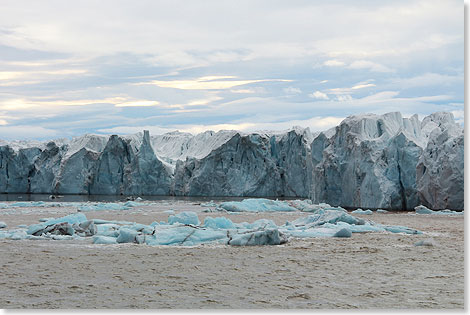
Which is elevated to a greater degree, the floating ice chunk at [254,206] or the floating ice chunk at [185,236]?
the floating ice chunk at [185,236]

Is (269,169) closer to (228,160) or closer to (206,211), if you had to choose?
(228,160)

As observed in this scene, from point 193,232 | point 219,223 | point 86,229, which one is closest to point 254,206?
point 219,223

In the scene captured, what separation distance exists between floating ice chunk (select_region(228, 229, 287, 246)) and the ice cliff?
14006 mm

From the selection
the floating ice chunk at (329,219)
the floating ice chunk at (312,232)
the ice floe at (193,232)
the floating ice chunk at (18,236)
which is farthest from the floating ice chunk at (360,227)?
the floating ice chunk at (18,236)

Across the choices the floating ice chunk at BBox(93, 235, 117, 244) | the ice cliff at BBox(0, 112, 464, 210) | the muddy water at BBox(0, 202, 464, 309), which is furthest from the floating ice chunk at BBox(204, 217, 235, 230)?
the ice cliff at BBox(0, 112, 464, 210)

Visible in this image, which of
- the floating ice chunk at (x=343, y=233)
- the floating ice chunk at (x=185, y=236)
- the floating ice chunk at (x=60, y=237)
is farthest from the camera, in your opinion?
the floating ice chunk at (x=343, y=233)

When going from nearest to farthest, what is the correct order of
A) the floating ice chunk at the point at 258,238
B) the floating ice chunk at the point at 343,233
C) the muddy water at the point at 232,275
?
the muddy water at the point at 232,275 < the floating ice chunk at the point at 258,238 < the floating ice chunk at the point at 343,233

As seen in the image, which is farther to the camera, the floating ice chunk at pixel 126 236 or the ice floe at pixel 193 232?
the floating ice chunk at pixel 126 236

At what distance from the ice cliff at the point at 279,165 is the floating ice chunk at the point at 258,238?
46.0 ft

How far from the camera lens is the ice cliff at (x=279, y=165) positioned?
2348cm

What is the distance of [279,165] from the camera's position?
155 feet

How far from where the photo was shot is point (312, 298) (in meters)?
5.11

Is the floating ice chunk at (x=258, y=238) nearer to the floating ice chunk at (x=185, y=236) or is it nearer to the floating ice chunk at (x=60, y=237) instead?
the floating ice chunk at (x=185, y=236)

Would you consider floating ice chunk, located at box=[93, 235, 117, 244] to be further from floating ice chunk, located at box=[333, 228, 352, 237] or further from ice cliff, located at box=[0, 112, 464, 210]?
ice cliff, located at box=[0, 112, 464, 210]
